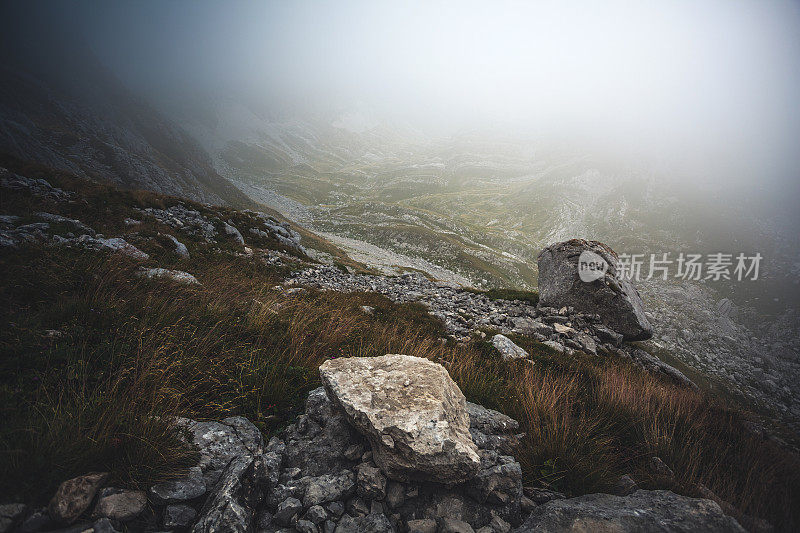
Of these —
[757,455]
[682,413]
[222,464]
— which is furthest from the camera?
[682,413]

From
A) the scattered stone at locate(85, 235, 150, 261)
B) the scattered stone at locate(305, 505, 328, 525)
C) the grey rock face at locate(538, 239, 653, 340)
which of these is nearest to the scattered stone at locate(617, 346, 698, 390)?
the grey rock face at locate(538, 239, 653, 340)

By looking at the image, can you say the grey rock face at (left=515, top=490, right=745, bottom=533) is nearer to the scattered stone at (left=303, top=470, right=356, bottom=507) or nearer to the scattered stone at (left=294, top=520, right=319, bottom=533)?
the scattered stone at (left=303, top=470, right=356, bottom=507)

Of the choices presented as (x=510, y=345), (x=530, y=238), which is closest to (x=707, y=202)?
(x=530, y=238)

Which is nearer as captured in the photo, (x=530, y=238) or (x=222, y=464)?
(x=222, y=464)

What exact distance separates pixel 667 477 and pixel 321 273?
16444mm

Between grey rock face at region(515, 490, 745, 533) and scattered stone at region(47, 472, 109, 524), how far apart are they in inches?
140

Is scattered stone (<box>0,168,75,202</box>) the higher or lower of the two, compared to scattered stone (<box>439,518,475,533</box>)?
higher

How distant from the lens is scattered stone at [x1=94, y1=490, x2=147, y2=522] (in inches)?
76.2

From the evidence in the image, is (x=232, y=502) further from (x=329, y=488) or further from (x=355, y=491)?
(x=355, y=491)

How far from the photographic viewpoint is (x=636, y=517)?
8.14 feet

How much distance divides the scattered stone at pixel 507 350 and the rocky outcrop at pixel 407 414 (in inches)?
203

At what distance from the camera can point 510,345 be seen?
882 cm

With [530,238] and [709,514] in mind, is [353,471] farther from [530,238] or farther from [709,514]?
[530,238]

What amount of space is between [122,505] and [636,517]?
434 cm
